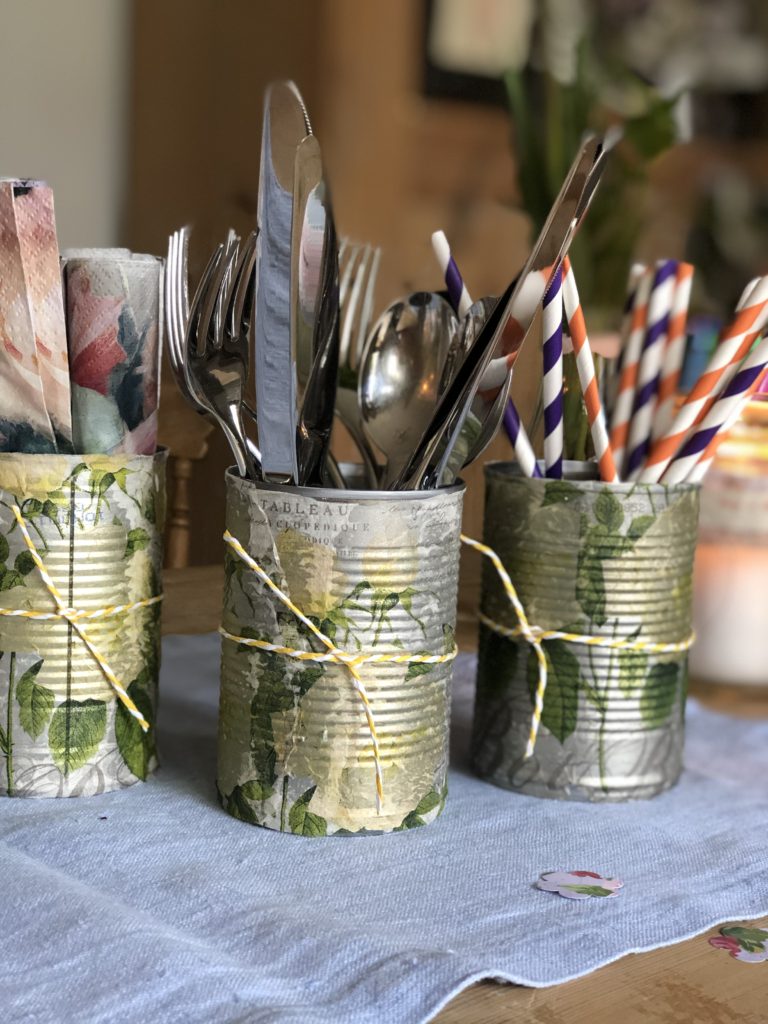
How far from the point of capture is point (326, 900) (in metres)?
0.43

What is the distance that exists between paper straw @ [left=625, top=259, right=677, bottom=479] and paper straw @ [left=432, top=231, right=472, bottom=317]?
11 cm

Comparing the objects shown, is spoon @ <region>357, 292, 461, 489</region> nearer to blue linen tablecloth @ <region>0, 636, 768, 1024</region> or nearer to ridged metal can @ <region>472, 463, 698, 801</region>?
ridged metal can @ <region>472, 463, 698, 801</region>

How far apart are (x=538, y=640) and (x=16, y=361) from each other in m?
0.25

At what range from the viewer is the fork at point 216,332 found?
1.60ft

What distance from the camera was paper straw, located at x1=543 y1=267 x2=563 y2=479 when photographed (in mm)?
524

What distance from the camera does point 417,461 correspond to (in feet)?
1.65

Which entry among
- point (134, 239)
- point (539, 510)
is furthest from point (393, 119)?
point (539, 510)

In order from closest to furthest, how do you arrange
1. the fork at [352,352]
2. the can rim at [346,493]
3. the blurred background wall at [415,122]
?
the can rim at [346,493] → the fork at [352,352] → the blurred background wall at [415,122]

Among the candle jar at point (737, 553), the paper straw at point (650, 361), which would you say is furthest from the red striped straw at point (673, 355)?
the candle jar at point (737, 553)

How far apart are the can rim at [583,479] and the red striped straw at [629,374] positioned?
40 mm

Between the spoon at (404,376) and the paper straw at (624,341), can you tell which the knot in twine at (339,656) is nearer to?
the spoon at (404,376)

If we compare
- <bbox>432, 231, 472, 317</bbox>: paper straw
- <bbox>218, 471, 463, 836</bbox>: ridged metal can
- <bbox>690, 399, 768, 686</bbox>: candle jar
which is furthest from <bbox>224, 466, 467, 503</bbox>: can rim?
<bbox>690, 399, 768, 686</bbox>: candle jar

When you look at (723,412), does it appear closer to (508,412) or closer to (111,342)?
(508,412)

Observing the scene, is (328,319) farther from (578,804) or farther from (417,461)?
(578,804)
